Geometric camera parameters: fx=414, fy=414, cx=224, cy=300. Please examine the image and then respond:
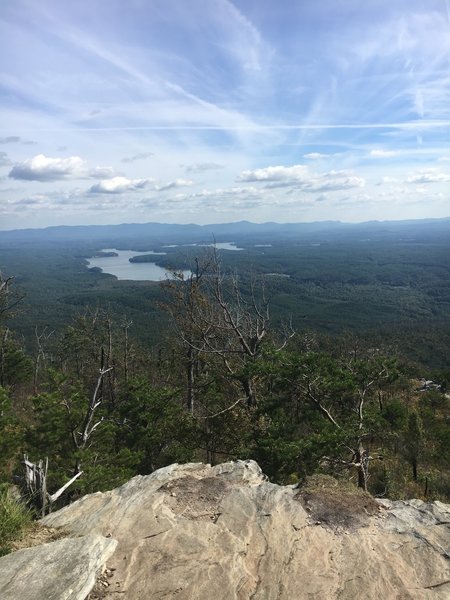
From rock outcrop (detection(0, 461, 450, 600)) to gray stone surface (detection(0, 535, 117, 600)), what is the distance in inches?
8.7

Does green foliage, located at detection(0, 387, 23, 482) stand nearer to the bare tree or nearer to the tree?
the bare tree

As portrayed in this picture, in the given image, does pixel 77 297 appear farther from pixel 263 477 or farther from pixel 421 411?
pixel 263 477

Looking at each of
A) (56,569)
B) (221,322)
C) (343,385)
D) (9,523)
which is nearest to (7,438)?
(9,523)

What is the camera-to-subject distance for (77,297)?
167375 mm

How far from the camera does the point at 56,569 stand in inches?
190

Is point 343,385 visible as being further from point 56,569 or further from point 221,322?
point 56,569

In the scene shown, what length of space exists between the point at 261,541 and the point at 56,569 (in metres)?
2.83

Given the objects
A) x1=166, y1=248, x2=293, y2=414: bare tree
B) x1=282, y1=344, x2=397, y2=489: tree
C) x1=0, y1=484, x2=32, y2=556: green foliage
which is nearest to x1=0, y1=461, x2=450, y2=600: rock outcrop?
x1=0, y1=484, x2=32, y2=556: green foliage

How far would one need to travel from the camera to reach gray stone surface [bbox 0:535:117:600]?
4.48 metres

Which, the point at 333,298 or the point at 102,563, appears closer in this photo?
the point at 102,563

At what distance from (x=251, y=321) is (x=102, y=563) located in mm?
11246

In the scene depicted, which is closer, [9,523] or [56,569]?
[56,569]

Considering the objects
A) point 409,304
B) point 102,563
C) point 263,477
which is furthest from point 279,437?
point 409,304

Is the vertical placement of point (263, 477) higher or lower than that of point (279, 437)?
higher
